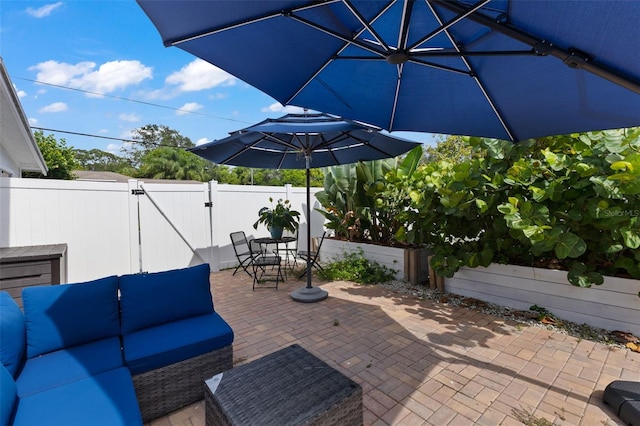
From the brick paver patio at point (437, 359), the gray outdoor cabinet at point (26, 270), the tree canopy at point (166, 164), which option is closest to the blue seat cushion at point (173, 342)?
the brick paver patio at point (437, 359)

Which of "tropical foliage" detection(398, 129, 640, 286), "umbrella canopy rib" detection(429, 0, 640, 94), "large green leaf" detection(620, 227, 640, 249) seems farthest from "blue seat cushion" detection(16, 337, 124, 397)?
"large green leaf" detection(620, 227, 640, 249)

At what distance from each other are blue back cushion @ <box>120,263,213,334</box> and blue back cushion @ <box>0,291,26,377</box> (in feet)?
2.02

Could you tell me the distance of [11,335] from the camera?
1917mm

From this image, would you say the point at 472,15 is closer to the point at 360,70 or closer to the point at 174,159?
the point at 360,70

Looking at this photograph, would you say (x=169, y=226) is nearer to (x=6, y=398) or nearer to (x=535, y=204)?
(x=6, y=398)

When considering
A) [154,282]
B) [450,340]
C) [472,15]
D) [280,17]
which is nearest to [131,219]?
Result: [154,282]

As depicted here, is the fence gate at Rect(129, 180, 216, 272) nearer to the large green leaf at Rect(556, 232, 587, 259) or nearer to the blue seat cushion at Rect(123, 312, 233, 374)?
the blue seat cushion at Rect(123, 312, 233, 374)

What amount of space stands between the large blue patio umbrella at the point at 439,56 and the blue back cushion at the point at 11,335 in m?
2.24

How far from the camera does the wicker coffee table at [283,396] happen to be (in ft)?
5.15

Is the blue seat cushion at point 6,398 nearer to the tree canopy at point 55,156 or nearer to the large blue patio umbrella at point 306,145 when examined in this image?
the large blue patio umbrella at point 306,145

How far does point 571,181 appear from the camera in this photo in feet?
10.9

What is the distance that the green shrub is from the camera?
566 centimetres

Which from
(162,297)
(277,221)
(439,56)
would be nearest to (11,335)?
(162,297)

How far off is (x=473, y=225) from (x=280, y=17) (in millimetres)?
3948
